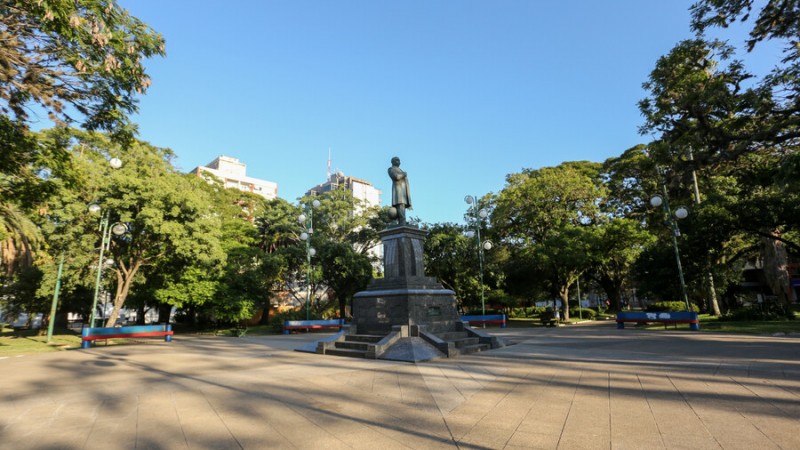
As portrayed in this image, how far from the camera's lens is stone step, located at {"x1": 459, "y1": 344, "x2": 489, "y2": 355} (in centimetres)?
1124

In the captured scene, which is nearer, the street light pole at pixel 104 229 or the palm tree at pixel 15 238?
the palm tree at pixel 15 238

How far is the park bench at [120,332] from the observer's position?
15891 millimetres

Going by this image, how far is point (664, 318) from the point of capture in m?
17.3

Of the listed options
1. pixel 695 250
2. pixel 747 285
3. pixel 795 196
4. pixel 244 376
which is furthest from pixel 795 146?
pixel 747 285

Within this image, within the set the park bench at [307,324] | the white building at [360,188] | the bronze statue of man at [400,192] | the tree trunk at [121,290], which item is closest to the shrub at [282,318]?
the park bench at [307,324]

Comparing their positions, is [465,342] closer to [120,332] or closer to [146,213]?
[120,332]

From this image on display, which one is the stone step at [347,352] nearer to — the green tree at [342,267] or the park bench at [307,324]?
the park bench at [307,324]

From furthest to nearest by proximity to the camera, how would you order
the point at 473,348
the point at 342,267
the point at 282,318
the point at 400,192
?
1. the point at 342,267
2. the point at 282,318
3. the point at 400,192
4. the point at 473,348

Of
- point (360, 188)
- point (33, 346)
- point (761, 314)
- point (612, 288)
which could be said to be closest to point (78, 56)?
point (33, 346)

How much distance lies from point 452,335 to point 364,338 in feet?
9.30

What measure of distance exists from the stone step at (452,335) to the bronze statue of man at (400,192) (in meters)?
4.13

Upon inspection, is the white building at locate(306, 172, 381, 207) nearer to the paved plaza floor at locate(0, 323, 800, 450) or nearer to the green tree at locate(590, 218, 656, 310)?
the green tree at locate(590, 218, 656, 310)

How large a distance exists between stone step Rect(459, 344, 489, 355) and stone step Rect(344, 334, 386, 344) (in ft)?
8.18

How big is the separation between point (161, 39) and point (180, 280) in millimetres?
18865
